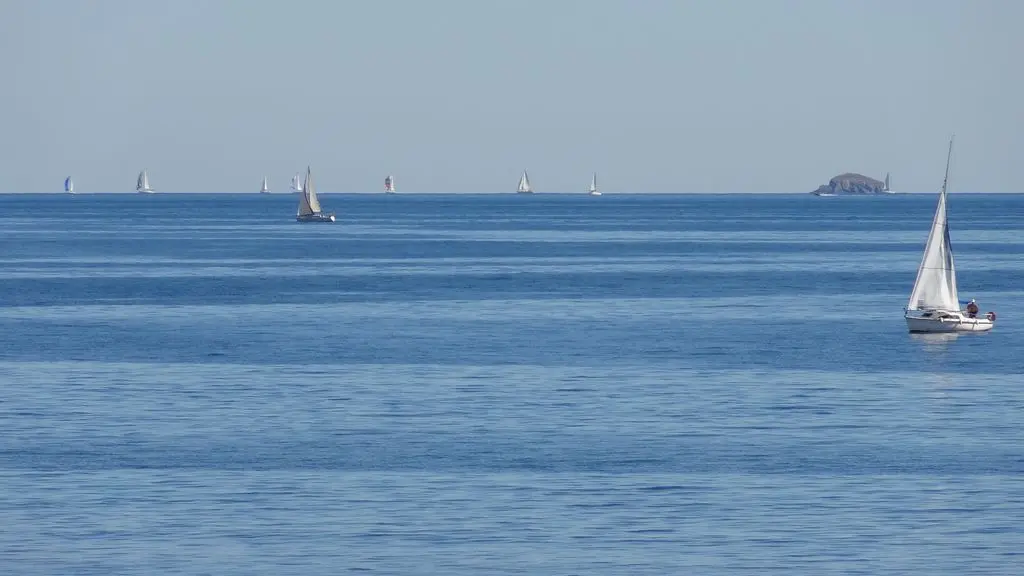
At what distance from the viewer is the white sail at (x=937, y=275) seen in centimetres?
7550

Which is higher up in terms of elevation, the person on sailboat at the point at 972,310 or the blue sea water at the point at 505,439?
the person on sailboat at the point at 972,310

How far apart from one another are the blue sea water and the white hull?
1367 mm

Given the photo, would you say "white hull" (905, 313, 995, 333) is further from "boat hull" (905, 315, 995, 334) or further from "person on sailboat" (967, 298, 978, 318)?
"person on sailboat" (967, 298, 978, 318)

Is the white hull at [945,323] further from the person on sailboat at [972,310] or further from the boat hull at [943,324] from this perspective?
the person on sailboat at [972,310]

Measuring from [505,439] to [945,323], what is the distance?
116 feet

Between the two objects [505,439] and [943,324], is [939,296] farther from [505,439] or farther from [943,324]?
[505,439]

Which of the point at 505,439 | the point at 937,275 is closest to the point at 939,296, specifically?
the point at 937,275

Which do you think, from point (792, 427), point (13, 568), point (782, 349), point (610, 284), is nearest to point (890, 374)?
point (782, 349)

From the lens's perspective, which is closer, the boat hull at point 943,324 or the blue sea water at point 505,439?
the blue sea water at point 505,439

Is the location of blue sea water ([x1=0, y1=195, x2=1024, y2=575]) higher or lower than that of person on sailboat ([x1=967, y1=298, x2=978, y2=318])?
lower

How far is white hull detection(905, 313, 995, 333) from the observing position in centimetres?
7544

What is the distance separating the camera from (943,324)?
2972 inches

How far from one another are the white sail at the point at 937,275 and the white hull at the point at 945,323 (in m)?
0.70

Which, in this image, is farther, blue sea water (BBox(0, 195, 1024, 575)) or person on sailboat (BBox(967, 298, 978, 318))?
person on sailboat (BBox(967, 298, 978, 318))
